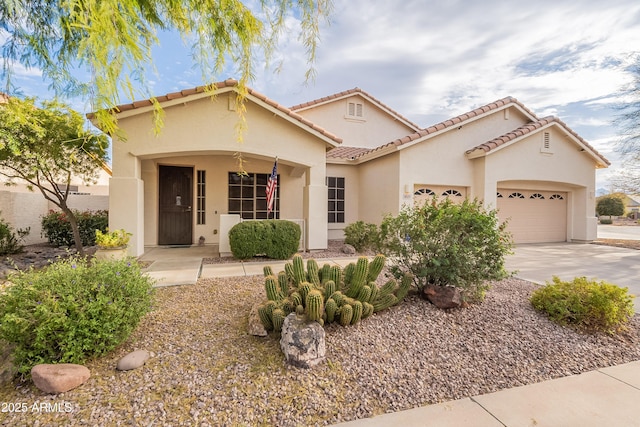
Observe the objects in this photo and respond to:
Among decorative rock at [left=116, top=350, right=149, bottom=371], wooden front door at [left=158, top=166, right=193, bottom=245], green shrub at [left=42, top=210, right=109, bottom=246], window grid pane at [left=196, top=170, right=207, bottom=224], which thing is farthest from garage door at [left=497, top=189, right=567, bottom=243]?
green shrub at [left=42, top=210, right=109, bottom=246]

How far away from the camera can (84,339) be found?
2793 millimetres

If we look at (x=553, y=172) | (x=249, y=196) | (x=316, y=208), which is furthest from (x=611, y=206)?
(x=249, y=196)

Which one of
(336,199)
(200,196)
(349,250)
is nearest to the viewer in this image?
(349,250)

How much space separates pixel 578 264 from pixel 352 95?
11.8 meters

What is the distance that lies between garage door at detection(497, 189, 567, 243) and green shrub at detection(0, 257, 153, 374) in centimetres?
1326

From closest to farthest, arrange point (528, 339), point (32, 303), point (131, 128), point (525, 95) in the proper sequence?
point (32, 303)
point (528, 339)
point (131, 128)
point (525, 95)

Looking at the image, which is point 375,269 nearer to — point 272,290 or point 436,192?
point 272,290

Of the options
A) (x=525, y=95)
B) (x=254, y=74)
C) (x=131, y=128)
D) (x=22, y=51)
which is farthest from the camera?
(x=525, y=95)

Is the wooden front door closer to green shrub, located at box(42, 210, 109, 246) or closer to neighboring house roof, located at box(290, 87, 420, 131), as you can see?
green shrub, located at box(42, 210, 109, 246)

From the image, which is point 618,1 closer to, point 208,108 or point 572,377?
point 572,377

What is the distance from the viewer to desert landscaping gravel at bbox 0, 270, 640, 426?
238 centimetres

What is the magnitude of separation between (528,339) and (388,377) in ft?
7.16

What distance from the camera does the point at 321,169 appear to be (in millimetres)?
9383

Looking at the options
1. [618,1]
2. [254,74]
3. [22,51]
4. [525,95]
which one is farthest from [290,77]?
[525,95]
